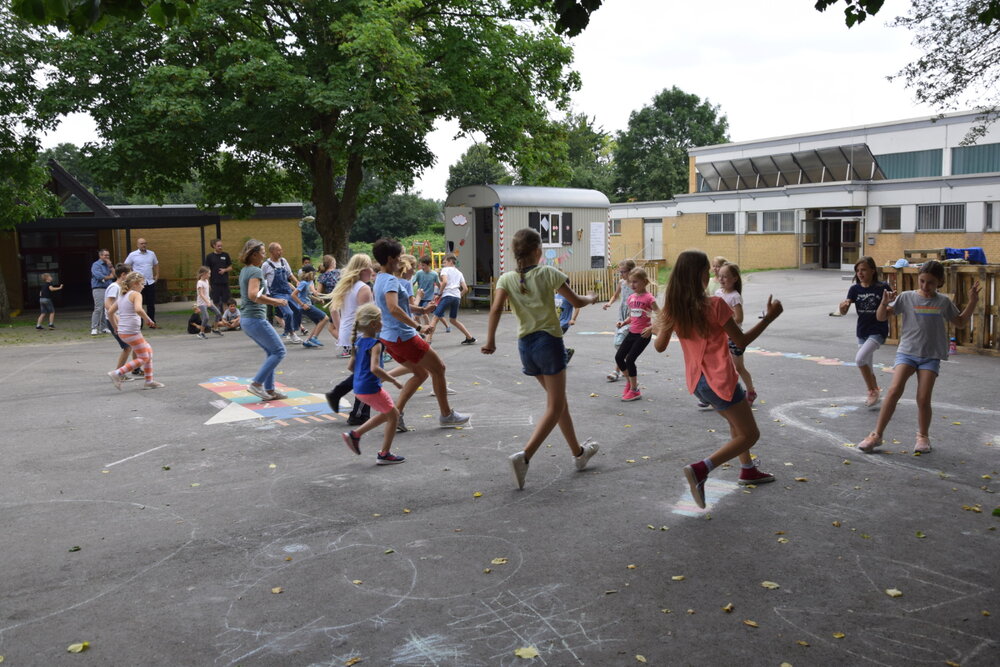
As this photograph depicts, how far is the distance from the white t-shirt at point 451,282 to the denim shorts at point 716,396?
1053cm

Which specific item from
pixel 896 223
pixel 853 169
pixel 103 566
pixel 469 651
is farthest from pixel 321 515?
pixel 853 169

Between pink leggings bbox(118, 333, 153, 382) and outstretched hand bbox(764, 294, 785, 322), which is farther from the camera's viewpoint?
pink leggings bbox(118, 333, 153, 382)

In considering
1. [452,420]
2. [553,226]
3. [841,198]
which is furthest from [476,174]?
[452,420]

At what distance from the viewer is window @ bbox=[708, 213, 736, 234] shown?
42.9 m

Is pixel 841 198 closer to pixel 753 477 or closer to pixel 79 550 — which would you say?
pixel 753 477

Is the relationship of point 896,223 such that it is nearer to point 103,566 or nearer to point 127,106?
point 127,106

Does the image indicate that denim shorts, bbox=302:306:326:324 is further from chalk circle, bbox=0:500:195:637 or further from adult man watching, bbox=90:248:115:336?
chalk circle, bbox=0:500:195:637

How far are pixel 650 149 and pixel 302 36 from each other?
5160 centimetres

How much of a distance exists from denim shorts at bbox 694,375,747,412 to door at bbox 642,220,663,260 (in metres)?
42.0

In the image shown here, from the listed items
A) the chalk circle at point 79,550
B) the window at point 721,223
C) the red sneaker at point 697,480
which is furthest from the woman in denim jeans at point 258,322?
the window at point 721,223

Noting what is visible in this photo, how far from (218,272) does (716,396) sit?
55.1ft

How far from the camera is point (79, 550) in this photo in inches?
209

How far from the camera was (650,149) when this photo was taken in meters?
69.8

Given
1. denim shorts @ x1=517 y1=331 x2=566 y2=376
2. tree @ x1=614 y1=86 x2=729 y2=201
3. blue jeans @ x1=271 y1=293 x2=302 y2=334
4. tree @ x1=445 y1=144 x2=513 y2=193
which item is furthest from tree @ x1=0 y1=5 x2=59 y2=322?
tree @ x1=614 y1=86 x2=729 y2=201
